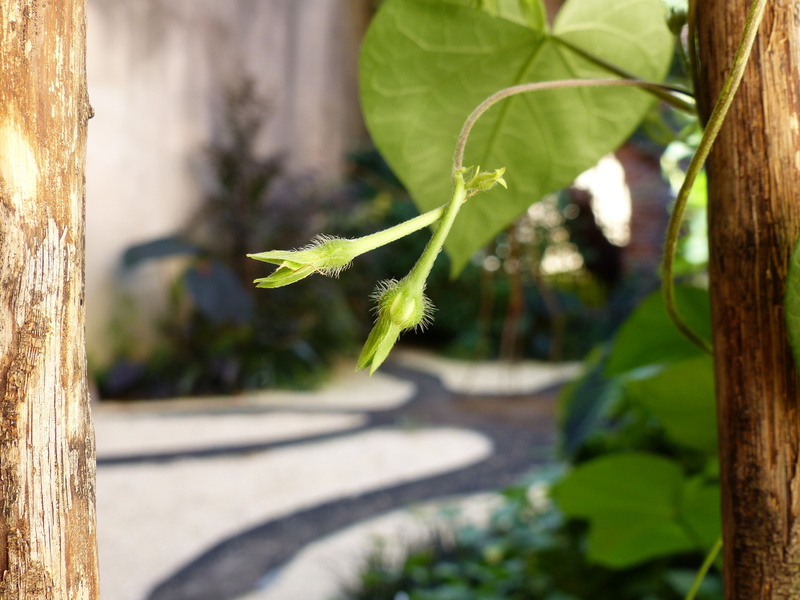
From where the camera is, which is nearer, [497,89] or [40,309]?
[40,309]

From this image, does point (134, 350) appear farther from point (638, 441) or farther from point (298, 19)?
point (638, 441)

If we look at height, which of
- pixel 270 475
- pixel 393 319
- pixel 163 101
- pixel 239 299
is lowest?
pixel 270 475

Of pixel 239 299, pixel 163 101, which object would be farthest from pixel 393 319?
pixel 163 101

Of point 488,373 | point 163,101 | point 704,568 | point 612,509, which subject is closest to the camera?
point 704,568

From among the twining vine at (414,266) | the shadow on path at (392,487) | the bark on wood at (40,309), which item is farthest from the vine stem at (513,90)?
the shadow on path at (392,487)

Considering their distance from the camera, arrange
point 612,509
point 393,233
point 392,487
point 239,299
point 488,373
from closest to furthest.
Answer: point 393,233
point 612,509
point 392,487
point 239,299
point 488,373

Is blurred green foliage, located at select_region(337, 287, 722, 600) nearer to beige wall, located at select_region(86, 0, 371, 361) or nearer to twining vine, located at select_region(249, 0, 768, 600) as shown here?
twining vine, located at select_region(249, 0, 768, 600)

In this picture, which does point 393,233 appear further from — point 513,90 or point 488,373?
point 488,373

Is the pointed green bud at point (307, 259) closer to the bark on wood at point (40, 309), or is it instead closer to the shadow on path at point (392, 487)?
the bark on wood at point (40, 309)
